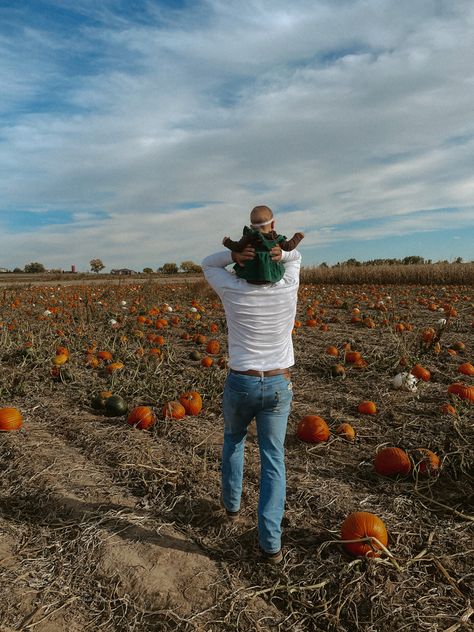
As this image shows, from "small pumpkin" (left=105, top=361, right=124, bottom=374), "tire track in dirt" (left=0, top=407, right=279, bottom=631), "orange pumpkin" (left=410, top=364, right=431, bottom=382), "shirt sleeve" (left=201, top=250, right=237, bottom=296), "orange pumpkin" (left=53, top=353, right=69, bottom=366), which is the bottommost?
"tire track in dirt" (left=0, top=407, right=279, bottom=631)

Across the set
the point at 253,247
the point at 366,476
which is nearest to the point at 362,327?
the point at 366,476

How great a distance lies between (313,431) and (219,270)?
6.83 feet

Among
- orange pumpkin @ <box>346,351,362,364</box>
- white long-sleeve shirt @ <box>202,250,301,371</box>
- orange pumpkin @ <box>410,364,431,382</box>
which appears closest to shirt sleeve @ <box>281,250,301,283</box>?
white long-sleeve shirt @ <box>202,250,301,371</box>

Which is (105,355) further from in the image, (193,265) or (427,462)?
(193,265)

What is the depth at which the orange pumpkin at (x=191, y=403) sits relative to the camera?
16.3 feet

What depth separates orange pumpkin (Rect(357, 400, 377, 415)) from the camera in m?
4.98

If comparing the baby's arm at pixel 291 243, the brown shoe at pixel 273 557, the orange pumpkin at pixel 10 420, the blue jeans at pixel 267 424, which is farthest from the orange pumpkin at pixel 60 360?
the baby's arm at pixel 291 243

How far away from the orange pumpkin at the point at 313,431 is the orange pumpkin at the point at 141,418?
4.85ft

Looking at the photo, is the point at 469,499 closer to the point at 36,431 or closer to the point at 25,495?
the point at 25,495

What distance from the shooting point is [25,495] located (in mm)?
3555

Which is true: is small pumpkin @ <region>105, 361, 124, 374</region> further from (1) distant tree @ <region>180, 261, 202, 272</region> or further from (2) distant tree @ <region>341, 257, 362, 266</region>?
(1) distant tree @ <region>180, 261, 202, 272</region>

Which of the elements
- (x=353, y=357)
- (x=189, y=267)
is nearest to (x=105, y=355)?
(x=353, y=357)

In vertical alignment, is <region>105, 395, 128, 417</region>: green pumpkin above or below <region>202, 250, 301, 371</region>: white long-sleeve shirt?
below

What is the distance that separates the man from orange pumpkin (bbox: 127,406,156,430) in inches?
73.7
